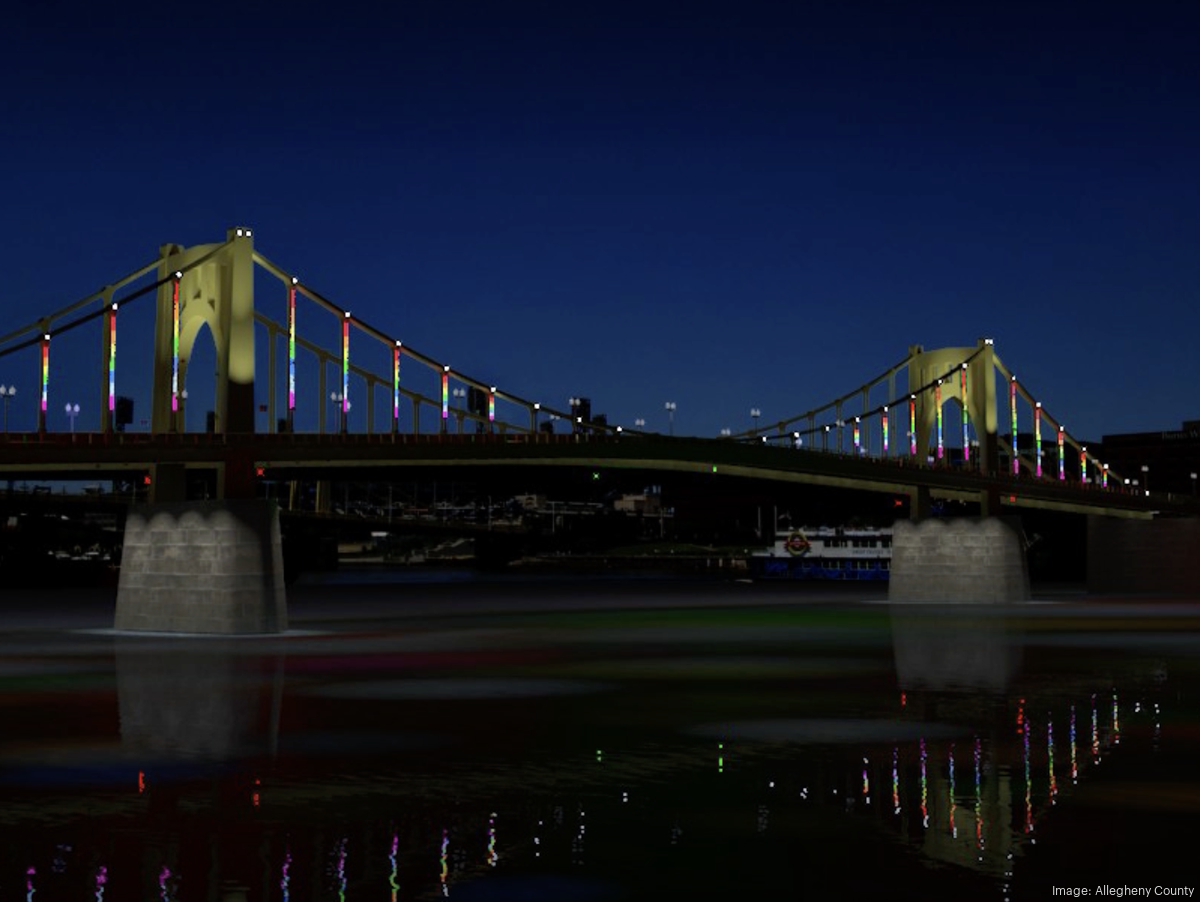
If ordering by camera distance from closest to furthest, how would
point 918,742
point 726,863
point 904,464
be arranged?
point 726,863 → point 918,742 → point 904,464

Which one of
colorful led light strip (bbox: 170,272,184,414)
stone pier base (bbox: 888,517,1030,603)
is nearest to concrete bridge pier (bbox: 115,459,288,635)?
colorful led light strip (bbox: 170,272,184,414)

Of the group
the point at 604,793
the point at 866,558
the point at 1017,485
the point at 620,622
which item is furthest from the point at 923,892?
the point at 866,558

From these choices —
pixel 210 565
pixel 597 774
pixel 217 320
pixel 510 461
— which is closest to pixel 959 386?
pixel 510 461

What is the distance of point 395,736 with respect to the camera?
25.2 m

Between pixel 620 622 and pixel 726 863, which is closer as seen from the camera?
pixel 726 863

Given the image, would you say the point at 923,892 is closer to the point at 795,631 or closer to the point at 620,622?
the point at 795,631

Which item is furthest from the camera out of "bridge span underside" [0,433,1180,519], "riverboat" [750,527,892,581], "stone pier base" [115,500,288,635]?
"riverboat" [750,527,892,581]

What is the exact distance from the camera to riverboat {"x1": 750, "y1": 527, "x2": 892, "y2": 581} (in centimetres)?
17950

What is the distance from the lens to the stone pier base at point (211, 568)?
56344 mm

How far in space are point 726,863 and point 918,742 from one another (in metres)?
9.75

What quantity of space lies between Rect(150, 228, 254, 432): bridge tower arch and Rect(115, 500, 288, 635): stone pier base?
3.11 m

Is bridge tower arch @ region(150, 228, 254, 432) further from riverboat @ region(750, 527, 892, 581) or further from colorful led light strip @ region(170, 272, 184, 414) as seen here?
riverboat @ region(750, 527, 892, 581)

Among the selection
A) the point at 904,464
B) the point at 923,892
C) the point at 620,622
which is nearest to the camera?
the point at 923,892

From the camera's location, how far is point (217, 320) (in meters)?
61.1
